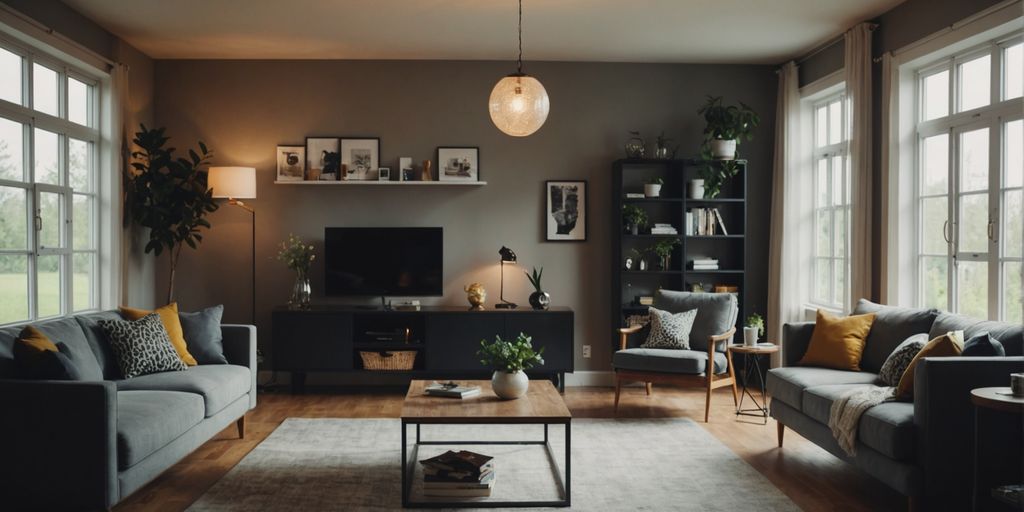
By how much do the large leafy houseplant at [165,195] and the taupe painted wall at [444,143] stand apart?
0.32m

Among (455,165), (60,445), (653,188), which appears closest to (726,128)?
(653,188)

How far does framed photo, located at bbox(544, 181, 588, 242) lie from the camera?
6832 mm

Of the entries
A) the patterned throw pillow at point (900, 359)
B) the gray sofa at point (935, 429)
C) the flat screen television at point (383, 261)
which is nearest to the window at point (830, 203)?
the patterned throw pillow at point (900, 359)

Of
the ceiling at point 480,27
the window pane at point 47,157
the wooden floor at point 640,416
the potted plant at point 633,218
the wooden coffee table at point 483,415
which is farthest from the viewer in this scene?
the potted plant at point 633,218

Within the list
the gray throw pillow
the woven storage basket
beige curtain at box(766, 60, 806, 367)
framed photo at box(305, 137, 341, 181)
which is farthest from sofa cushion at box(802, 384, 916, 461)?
framed photo at box(305, 137, 341, 181)

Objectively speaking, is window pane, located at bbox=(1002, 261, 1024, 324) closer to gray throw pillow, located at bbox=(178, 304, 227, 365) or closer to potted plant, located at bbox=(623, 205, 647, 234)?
potted plant, located at bbox=(623, 205, 647, 234)

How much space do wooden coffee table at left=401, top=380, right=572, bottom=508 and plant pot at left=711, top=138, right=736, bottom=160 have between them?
3091 millimetres

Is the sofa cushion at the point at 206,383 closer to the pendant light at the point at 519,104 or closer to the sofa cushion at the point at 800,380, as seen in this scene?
the pendant light at the point at 519,104

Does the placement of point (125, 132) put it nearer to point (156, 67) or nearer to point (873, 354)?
point (156, 67)

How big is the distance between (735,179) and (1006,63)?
8.41ft

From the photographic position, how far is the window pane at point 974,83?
4.57m

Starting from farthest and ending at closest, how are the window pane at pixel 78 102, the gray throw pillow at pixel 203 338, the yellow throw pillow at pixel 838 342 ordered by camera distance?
the window pane at pixel 78 102 → the gray throw pillow at pixel 203 338 → the yellow throw pillow at pixel 838 342

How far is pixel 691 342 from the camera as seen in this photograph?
239 inches

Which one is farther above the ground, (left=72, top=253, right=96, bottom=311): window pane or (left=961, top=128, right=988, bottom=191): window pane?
(left=961, top=128, right=988, bottom=191): window pane
